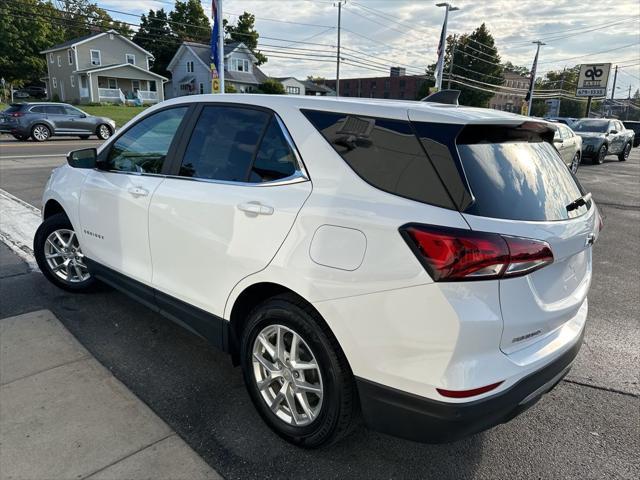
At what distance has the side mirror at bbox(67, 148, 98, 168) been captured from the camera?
12.3 feet

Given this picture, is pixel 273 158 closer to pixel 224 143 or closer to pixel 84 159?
pixel 224 143

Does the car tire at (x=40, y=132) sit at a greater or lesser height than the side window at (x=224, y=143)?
lesser

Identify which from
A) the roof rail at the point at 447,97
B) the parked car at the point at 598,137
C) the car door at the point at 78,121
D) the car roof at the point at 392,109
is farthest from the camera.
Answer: the car door at the point at 78,121

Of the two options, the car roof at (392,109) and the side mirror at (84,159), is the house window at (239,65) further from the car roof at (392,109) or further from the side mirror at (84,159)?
the car roof at (392,109)

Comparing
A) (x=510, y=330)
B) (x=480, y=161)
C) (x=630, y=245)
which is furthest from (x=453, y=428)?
(x=630, y=245)

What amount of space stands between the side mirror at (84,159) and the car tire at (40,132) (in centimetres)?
1935

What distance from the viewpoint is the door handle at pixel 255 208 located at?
2.39 meters

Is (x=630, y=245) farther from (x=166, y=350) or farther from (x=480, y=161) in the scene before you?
(x=166, y=350)

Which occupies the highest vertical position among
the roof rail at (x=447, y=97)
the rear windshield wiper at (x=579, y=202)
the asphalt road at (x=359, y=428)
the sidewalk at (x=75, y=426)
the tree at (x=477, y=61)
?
the tree at (x=477, y=61)

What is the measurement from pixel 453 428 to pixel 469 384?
0.22 meters

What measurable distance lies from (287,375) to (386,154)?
1.23 metres

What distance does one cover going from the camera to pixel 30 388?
288 cm

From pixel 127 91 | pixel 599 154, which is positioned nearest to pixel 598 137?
pixel 599 154

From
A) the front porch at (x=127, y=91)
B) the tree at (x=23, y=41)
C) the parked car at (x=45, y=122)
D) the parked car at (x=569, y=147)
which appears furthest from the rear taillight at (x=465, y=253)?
the tree at (x=23, y=41)
